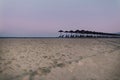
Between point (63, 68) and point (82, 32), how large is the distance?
3215 inches

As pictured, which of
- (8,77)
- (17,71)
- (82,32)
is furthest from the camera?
(82,32)

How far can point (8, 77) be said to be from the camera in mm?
5672

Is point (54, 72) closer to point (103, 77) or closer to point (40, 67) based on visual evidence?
point (40, 67)

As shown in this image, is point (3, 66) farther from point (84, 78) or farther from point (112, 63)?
point (112, 63)

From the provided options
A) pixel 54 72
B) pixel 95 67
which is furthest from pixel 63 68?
pixel 95 67

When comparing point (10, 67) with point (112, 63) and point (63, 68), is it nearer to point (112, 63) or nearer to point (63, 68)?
point (63, 68)

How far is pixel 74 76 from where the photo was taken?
6.01m

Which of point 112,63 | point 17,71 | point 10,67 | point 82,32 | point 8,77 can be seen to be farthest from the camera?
point 82,32

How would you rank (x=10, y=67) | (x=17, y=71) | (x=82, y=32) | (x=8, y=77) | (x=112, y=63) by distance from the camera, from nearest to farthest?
(x=8, y=77) < (x=17, y=71) < (x=10, y=67) < (x=112, y=63) < (x=82, y=32)

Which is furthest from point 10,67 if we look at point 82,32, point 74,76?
point 82,32

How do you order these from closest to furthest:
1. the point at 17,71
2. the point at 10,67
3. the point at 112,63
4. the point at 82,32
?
1. the point at 17,71
2. the point at 10,67
3. the point at 112,63
4. the point at 82,32

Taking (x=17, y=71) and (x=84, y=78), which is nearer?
(x=84, y=78)

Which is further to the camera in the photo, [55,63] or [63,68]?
[55,63]

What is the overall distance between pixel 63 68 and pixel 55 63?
762 mm
